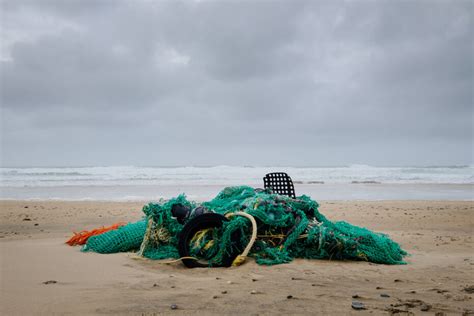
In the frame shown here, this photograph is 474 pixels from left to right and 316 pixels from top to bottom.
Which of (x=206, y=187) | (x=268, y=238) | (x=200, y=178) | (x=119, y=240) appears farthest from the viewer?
(x=200, y=178)

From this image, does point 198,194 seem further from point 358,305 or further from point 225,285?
point 358,305

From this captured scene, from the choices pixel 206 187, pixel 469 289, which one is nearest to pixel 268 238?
pixel 469 289

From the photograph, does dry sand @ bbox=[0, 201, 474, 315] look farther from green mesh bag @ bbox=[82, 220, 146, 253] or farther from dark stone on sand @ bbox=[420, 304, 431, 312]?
green mesh bag @ bbox=[82, 220, 146, 253]

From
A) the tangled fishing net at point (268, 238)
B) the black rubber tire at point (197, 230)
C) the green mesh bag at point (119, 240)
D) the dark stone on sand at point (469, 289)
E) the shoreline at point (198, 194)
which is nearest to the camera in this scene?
the dark stone on sand at point (469, 289)

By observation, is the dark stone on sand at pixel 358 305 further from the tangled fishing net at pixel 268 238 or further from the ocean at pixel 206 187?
the ocean at pixel 206 187

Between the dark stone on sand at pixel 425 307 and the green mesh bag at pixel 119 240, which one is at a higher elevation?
the green mesh bag at pixel 119 240

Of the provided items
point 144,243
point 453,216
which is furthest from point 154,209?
point 453,216

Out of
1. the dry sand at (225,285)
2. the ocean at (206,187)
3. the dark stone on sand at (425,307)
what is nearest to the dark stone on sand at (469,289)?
the dry sand at (225,285)

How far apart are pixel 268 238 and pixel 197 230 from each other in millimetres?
979

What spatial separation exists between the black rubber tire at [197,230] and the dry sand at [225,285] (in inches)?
7.1

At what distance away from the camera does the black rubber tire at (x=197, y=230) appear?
454cm

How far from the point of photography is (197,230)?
4742mm

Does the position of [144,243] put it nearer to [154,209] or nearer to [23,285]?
[154,209]

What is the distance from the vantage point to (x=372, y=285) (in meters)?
3.75
